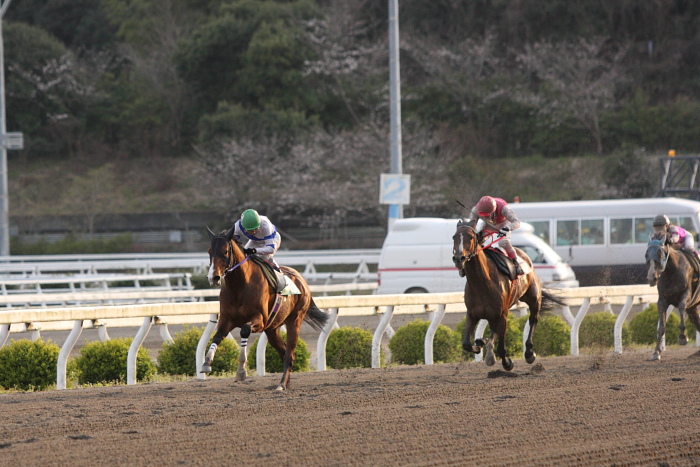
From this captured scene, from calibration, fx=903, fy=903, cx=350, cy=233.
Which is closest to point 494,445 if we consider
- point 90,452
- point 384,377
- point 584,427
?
point 584,427

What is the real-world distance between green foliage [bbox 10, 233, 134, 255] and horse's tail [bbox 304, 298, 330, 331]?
20931mm

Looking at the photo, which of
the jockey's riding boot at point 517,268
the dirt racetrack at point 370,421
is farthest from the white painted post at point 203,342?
the jockey's riding boot at point 517,268

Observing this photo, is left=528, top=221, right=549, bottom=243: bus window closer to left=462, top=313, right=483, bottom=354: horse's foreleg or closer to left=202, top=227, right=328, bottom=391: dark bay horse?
left=462, top=313, right=483, bottom=354: horse's foreleg

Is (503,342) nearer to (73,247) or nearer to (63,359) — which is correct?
(63,359)

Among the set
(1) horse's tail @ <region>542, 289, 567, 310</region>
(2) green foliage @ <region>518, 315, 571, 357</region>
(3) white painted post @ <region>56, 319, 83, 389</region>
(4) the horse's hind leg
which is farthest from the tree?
(3) white painted post @ <region>56, 319, 83, 389</region>

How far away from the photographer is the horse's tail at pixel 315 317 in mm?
8273

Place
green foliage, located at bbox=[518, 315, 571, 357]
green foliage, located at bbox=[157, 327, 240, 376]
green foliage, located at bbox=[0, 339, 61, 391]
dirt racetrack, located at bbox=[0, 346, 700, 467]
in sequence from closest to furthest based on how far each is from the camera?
1. dirt racetrack, located at bbox=[0, 346, 700, 467]
2. green foliage, located at bbox=[0, 339, 61, 391]
3. green foliage, located at bbox=[157, 327, 240, 376]
4. green foliage, located at bbox=[518, 315, 571, 357]

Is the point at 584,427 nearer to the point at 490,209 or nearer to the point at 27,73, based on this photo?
the point at 490,209

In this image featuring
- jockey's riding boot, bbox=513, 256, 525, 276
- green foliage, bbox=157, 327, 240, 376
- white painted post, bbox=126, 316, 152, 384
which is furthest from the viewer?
green foliage, bbox=157, 327, 240, 376

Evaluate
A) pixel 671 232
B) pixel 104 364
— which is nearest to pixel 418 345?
pixel 671 232

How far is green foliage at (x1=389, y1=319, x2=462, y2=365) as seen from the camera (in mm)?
10336

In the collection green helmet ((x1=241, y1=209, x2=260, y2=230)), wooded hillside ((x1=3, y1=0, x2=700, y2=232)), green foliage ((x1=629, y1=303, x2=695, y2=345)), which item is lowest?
green foliage ((x1=629, y1=303, x2=695, y2=345))

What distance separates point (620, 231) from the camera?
1895 cm

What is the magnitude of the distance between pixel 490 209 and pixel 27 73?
1319 inches
